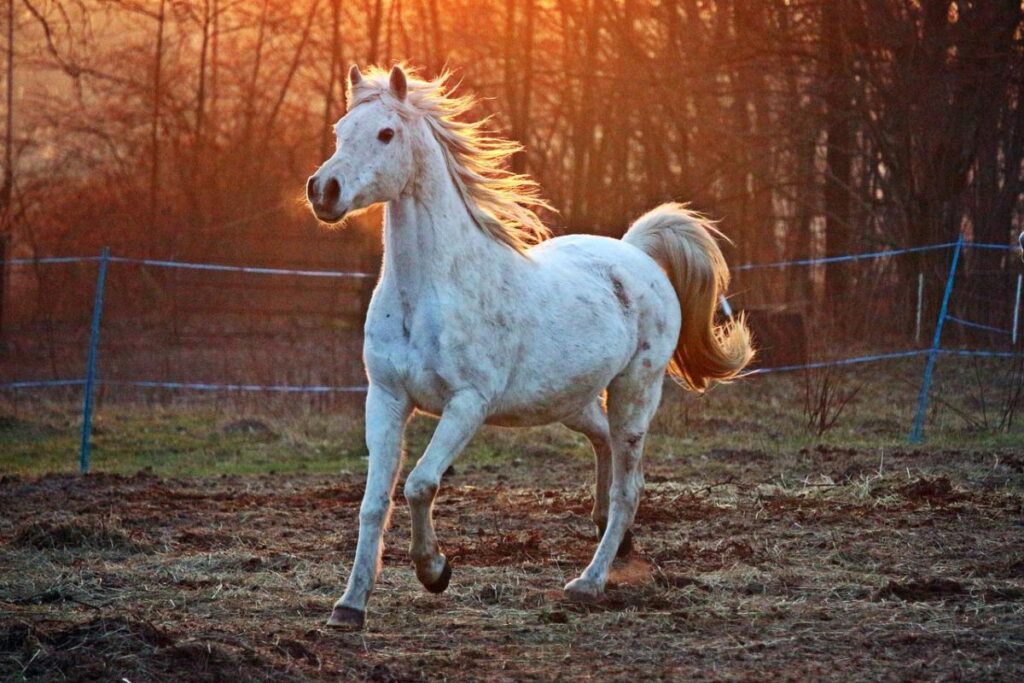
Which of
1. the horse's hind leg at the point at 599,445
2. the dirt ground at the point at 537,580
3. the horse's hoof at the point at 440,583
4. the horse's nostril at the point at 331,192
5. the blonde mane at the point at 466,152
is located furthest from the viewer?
the horse's hind leg at the point at 599,445

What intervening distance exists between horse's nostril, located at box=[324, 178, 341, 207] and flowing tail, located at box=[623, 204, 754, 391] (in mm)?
2369

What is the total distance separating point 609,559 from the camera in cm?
567

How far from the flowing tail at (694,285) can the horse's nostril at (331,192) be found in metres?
2.37

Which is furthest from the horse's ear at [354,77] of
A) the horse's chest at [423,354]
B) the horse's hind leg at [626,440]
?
the horse's hind leg at [626,440]

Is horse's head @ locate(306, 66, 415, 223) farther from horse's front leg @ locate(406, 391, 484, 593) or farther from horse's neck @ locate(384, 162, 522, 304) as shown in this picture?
horse's front leg @ locate(406, 391, 484, 593)

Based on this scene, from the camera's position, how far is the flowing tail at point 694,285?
6758 mm

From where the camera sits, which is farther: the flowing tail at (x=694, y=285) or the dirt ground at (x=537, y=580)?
the flowing tail at (x=694, y=285)

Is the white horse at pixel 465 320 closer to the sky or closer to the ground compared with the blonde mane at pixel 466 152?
closer to the ground

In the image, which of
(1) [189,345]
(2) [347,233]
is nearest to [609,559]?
(1) [189,345]

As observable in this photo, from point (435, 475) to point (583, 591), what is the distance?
38.6 inches

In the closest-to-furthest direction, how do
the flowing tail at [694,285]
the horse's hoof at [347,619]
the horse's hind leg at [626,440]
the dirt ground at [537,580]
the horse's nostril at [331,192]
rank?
the dirt ground at [537,580] < the horse's nostril at [331,192] < the horse's hoof at [347,619] < the horse's hind leg at [626,440] < the flowing tail at [694,285]

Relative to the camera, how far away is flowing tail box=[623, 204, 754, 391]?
6.76 metres

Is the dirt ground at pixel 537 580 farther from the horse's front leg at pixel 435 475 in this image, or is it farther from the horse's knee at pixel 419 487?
the horse's knee at pixel 419 487

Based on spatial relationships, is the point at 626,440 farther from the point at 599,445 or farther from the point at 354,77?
the point at 354,77
